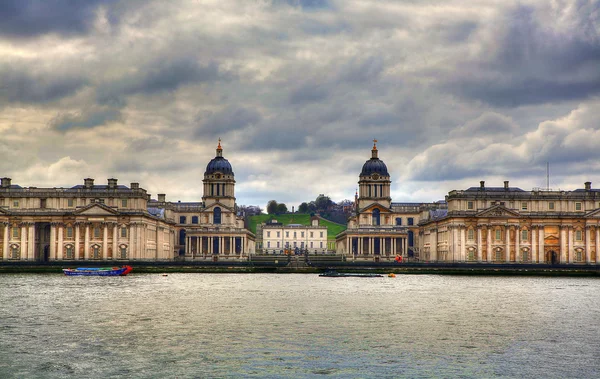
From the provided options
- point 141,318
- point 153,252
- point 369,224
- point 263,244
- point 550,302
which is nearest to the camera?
point 141,318

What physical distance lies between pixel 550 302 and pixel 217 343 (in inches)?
1276

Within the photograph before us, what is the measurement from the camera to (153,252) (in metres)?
136

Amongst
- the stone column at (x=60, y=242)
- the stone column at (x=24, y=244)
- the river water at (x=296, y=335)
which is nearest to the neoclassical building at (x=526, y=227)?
the river water at (x=296, y=335)

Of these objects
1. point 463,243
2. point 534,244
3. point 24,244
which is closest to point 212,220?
point 24,244

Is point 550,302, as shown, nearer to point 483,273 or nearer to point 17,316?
point 17,316

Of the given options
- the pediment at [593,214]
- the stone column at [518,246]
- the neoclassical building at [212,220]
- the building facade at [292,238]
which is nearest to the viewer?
the pediment at [593,214]

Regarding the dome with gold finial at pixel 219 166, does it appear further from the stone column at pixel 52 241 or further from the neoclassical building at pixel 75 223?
the stone column at pixel 52 241

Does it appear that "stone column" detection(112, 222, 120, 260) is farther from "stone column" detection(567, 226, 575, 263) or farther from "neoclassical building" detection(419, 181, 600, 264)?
"stone column" detection(567, 226, 575, 263)

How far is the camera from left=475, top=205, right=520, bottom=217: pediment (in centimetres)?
12300

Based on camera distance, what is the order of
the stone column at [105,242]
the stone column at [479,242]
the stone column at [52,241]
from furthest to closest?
1. the stone column at [52,241]
2. the stone column at [105,242]
3. the stone column at [479,242]

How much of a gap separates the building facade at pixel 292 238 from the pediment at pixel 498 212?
234 feet

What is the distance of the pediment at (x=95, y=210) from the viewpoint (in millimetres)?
124250

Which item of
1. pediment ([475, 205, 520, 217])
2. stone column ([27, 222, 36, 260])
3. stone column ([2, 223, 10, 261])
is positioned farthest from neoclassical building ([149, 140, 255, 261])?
pediment ([475, 205, 520, 217])

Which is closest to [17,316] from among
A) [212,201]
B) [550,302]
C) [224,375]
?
[224,375]
